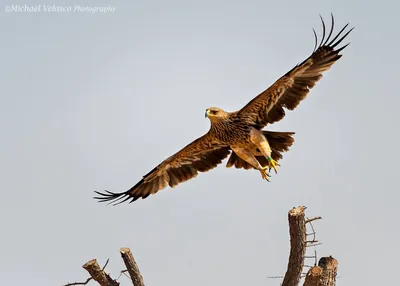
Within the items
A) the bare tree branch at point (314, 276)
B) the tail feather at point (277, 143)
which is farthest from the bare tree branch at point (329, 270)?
the tail feather at point (277, 143)

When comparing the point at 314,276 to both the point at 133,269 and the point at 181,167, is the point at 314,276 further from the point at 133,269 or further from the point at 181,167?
the point at 181,167

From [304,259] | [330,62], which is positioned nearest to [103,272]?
[304,259]

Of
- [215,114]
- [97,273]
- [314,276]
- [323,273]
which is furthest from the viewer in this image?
[215,114]

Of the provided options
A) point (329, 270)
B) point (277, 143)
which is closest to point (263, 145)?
point (277, 143)

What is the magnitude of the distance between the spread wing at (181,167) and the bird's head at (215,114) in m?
0.54

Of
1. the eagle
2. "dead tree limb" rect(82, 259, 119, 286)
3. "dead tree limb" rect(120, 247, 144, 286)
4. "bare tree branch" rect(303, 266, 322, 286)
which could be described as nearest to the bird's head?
the eagle

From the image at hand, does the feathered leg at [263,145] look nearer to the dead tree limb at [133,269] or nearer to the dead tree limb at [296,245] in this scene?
the dead tree limb at [296,245]

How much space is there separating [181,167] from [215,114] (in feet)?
4.82

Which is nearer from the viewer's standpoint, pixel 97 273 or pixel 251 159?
pixel 97 273

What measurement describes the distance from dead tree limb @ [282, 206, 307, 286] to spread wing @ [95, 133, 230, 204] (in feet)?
11.3

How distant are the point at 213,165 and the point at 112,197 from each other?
1.91m

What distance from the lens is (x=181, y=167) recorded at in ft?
39.3

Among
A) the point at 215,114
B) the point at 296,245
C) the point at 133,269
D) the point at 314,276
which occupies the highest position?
the point at 215,114

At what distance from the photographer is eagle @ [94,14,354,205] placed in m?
10.6
